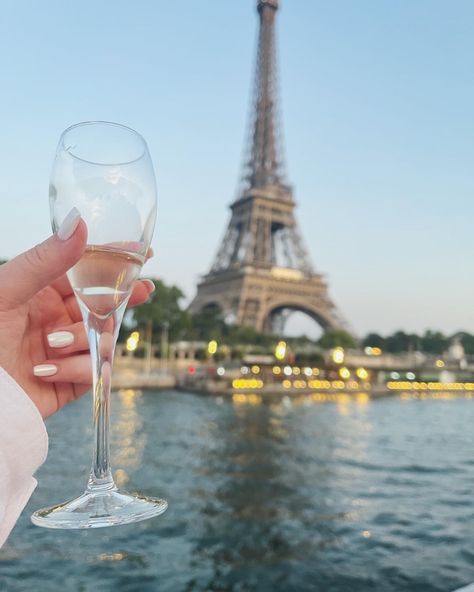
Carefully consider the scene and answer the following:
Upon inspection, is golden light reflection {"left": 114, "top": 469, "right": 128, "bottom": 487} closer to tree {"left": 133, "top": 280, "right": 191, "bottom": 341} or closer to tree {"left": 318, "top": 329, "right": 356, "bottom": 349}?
tree {"left": 133, "top": 280, "right": 191, "bottom": 341}

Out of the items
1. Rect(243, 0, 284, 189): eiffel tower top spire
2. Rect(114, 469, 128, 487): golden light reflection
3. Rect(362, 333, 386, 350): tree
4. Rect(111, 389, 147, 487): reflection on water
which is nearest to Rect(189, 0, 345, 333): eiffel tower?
Rect(243, 0, 284, 189): eiffel tower top spire

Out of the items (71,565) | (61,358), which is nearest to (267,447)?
(71,565)

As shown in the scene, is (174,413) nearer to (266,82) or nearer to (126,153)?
(126,153)

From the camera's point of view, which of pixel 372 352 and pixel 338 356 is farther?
pixel 372 352

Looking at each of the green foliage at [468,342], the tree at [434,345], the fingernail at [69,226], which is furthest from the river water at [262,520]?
the green foliage at [468,342]

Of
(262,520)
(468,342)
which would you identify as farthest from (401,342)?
(262,520)

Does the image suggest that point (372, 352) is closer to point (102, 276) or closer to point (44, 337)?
point (44, 337)
